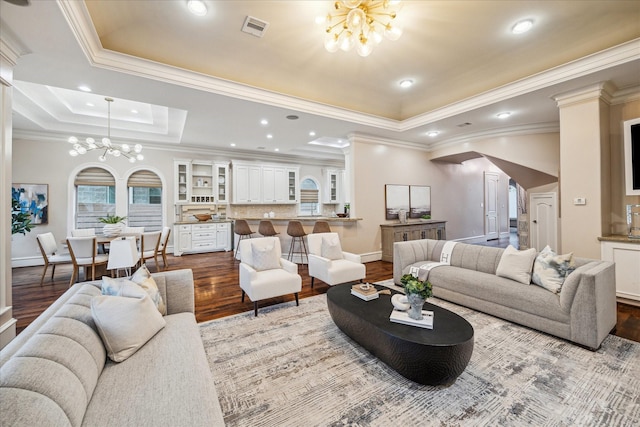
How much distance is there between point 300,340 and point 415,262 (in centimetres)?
→ 226

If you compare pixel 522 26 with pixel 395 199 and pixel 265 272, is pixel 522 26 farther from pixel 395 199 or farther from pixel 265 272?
pixel 265 272

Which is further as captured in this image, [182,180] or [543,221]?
[182,180]

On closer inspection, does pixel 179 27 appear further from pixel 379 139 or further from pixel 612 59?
pixel 612 59

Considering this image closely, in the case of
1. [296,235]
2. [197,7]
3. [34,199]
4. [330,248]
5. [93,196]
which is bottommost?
[330,248]

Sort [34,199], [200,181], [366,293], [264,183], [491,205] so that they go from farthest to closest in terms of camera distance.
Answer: [491,205] < [264,183] < [200,181] < [34,199] < [366,293]

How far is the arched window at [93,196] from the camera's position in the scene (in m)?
6.05

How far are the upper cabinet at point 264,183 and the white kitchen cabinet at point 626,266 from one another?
7113mm

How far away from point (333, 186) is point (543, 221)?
5952 mm

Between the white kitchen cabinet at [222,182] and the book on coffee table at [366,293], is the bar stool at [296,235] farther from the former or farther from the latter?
the white kitchen cabinet at [222,182]

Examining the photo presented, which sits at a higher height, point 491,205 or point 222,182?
point 222,182

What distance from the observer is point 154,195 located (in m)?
6.82

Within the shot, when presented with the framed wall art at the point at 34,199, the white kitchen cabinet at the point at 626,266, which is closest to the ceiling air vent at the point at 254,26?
the white kitchen cabinet at the point at 626,266

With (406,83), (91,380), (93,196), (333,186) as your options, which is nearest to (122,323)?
(91,380)

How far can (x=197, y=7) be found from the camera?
265 centimetres
